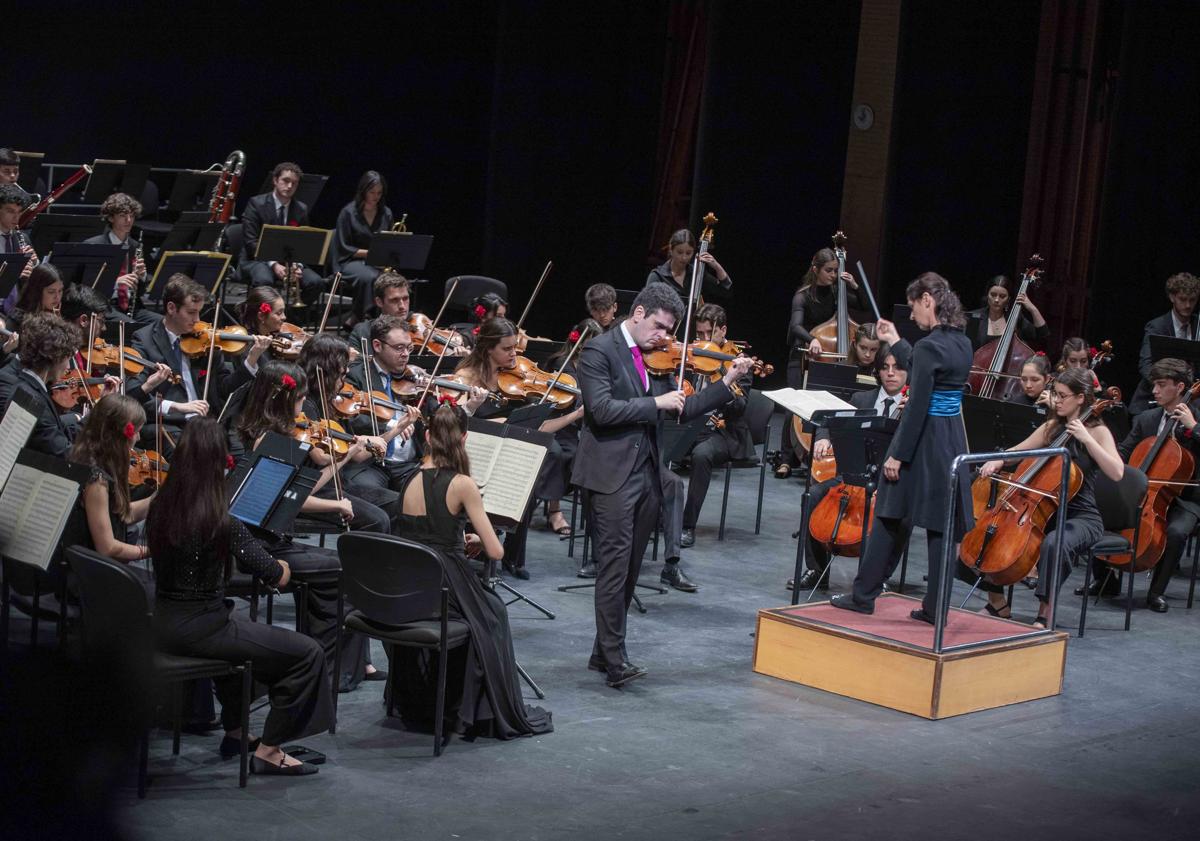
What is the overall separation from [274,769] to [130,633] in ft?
2.20

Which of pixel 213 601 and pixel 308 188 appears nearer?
pixel 213 601

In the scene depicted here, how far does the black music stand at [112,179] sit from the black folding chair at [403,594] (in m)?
6.17

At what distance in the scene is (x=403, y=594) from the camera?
4805mm

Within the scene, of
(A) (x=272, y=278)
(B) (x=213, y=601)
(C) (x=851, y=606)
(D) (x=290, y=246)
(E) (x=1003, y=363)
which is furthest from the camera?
(A) (x=272, y=278)

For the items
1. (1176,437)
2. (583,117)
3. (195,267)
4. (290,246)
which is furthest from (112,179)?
(1176,437)

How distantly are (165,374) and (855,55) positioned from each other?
7645 millimetres

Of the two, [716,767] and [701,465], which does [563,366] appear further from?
[716,767]

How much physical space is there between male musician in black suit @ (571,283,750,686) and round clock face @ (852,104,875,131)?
8.06 metres

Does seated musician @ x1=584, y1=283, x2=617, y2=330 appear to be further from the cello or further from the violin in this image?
the violin

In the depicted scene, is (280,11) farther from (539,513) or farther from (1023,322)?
(1023,322)

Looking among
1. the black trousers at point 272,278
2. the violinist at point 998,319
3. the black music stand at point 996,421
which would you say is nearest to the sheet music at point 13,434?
the black music stand at point 996,421

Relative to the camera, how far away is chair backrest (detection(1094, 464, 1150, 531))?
710 cm

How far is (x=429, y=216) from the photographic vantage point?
13281mm

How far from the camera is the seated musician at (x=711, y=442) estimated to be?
8094mm
